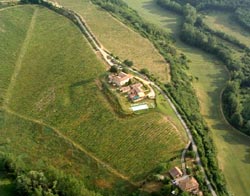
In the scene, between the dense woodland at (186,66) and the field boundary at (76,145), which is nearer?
the field boundary at (76,145)

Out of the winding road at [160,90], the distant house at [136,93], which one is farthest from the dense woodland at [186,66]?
the distant house at [136,93]

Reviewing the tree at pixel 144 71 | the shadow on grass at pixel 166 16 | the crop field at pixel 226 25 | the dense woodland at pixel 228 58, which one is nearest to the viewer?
the dense woodland at pixel 228 58

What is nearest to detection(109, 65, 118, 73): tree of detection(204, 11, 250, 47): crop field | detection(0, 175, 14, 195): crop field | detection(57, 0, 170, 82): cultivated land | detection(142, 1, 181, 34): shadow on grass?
detection(57, 0, 170, 82): cultivated land

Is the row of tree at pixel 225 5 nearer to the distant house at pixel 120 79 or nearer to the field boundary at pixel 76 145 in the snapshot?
the distant house at pixel 120 79

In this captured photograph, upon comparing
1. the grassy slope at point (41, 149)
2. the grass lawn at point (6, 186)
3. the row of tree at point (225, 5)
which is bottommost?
the grass lawn at point (6, 186)

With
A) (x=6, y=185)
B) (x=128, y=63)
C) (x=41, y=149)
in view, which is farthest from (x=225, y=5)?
(x=6, y=185)

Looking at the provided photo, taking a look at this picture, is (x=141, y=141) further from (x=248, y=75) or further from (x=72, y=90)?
(x=248, y=75)
